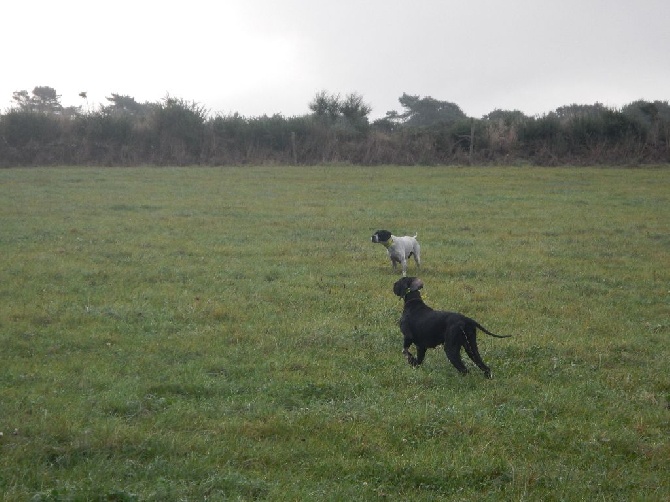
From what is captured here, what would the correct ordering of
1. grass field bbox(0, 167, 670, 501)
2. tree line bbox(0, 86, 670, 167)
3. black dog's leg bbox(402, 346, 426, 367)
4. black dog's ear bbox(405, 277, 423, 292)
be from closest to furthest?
grass field bbox(0, 167, 670, 501)
black dog's leg bbox(402, 346, 426, 367)
black dog's ear bbox(405, 277, 423, 292)
tree line bbox(0, 86, 670, 167)

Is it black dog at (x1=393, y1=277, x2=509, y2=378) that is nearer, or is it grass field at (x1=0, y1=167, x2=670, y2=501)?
grass field at (x1=0, y1=167, x2=670, y2=501)

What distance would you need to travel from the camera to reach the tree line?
41.0 m

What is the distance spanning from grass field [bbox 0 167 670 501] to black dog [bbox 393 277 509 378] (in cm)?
23

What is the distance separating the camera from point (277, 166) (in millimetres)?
40062

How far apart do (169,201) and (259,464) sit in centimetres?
1997

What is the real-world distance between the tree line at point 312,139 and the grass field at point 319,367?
22575 millimetres

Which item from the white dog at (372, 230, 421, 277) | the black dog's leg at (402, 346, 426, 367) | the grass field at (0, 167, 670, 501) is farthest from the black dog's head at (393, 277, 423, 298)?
the white dog at (372, 230, 421, 277)

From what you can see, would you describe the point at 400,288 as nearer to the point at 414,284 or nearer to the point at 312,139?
the point at 414,284

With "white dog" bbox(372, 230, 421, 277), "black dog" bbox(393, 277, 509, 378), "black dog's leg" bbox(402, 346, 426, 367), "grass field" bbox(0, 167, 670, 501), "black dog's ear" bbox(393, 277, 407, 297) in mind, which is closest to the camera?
"grass field" bbox(0, 167, 670, 501)

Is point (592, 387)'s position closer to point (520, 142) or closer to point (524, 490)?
point (524, 490)

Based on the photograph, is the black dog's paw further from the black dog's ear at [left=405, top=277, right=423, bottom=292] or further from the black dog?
the black dog's ear at [left=405, top=277, right=423, bottom=292]

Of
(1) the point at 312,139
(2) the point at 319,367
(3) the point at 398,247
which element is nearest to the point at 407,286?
(2) the point at 319,367

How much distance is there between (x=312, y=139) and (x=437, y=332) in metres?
37.1

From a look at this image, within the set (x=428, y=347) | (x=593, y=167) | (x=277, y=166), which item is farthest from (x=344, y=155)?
(x=428, y=347)
